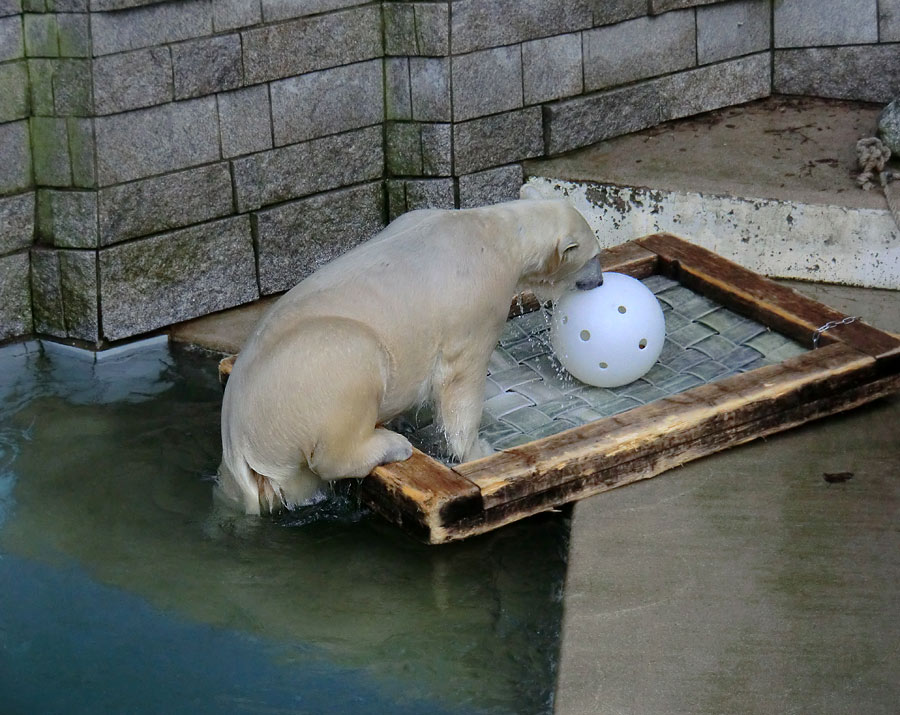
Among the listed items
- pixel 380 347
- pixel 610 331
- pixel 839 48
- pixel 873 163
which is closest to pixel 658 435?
pixel 610 331

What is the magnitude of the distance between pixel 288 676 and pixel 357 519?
0.97 meters

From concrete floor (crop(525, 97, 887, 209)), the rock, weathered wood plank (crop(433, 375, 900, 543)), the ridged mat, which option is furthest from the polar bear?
the rock

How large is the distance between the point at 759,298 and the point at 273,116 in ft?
8.51

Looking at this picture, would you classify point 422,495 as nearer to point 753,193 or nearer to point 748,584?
point 748,584

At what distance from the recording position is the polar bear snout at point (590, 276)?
203 inches

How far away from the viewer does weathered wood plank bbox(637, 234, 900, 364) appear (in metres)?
5.38

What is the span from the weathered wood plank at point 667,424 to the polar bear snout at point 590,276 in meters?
0.58

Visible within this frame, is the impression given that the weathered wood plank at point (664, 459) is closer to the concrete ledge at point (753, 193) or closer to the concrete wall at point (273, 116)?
the concrete ledge at point (753, 193)

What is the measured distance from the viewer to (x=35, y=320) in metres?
6.16

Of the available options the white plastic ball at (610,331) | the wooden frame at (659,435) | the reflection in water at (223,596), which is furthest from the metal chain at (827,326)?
the reflection in water at (223,596)

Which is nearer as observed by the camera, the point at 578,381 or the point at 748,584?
the point at 748,584

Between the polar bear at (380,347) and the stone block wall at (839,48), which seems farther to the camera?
the stone block wall at (839,48)

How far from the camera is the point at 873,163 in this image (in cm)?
655

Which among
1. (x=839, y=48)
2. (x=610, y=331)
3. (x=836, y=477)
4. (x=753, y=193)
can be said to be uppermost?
(x=839, y=48)
